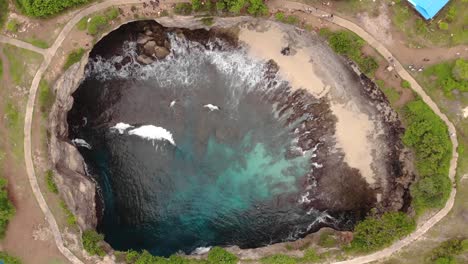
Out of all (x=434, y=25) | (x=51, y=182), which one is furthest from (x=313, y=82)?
(x=51, y=182)

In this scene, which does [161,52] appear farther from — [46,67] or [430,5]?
[430,5]

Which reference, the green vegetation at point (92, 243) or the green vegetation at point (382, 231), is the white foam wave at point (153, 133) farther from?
the green vegetation at point (382, 231)

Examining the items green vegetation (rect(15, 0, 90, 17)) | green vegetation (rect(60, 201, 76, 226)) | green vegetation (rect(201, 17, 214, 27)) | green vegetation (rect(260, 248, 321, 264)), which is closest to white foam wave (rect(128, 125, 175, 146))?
green vegetation (rect(60, 201, 76, 226))

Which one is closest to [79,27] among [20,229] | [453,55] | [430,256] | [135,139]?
[135,139]

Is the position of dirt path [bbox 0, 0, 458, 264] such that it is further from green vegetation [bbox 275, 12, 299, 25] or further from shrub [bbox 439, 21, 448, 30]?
shrub [bbox 439, 21, 448, 30]

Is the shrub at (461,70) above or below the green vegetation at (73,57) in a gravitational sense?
below

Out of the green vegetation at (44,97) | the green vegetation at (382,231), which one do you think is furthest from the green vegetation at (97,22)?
the green vegetation at (382,231)
